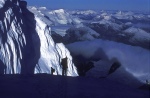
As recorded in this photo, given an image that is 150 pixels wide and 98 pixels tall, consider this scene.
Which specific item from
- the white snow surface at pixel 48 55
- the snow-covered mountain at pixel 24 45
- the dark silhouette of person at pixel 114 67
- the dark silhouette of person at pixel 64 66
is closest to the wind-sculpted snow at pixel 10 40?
the snow-covered mountain at pixel 24 45

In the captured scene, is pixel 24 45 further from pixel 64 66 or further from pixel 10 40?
pixel 64 66

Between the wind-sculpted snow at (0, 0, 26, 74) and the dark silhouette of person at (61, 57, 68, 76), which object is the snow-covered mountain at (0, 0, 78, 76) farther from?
the dark silhouette of person at (61, 57, 68, 76)

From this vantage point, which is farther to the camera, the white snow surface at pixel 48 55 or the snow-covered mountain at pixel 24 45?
the white snow surface at pixel 48 55

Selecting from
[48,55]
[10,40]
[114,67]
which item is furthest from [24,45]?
[114,67]

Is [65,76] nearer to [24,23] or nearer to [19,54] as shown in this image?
[19,54]

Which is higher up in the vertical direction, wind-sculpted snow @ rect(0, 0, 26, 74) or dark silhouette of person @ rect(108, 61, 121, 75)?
wind-sculpted snow @ rect(0, 0, 26, 74)

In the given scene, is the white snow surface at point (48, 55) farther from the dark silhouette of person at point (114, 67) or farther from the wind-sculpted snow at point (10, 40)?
the dark silhouette of person at point (114, 67)

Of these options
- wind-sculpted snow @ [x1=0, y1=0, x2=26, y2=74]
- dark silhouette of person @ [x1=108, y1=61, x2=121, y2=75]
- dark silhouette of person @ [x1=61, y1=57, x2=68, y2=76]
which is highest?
wind-sculpted snow @ [x1=0, y1=0, x2=26, y2=74]

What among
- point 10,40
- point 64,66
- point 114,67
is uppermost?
point 10,40

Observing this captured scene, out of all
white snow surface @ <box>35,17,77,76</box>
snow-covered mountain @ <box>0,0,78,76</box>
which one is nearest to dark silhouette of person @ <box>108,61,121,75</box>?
white snow surface @ <box>35,17,77,76</box>
